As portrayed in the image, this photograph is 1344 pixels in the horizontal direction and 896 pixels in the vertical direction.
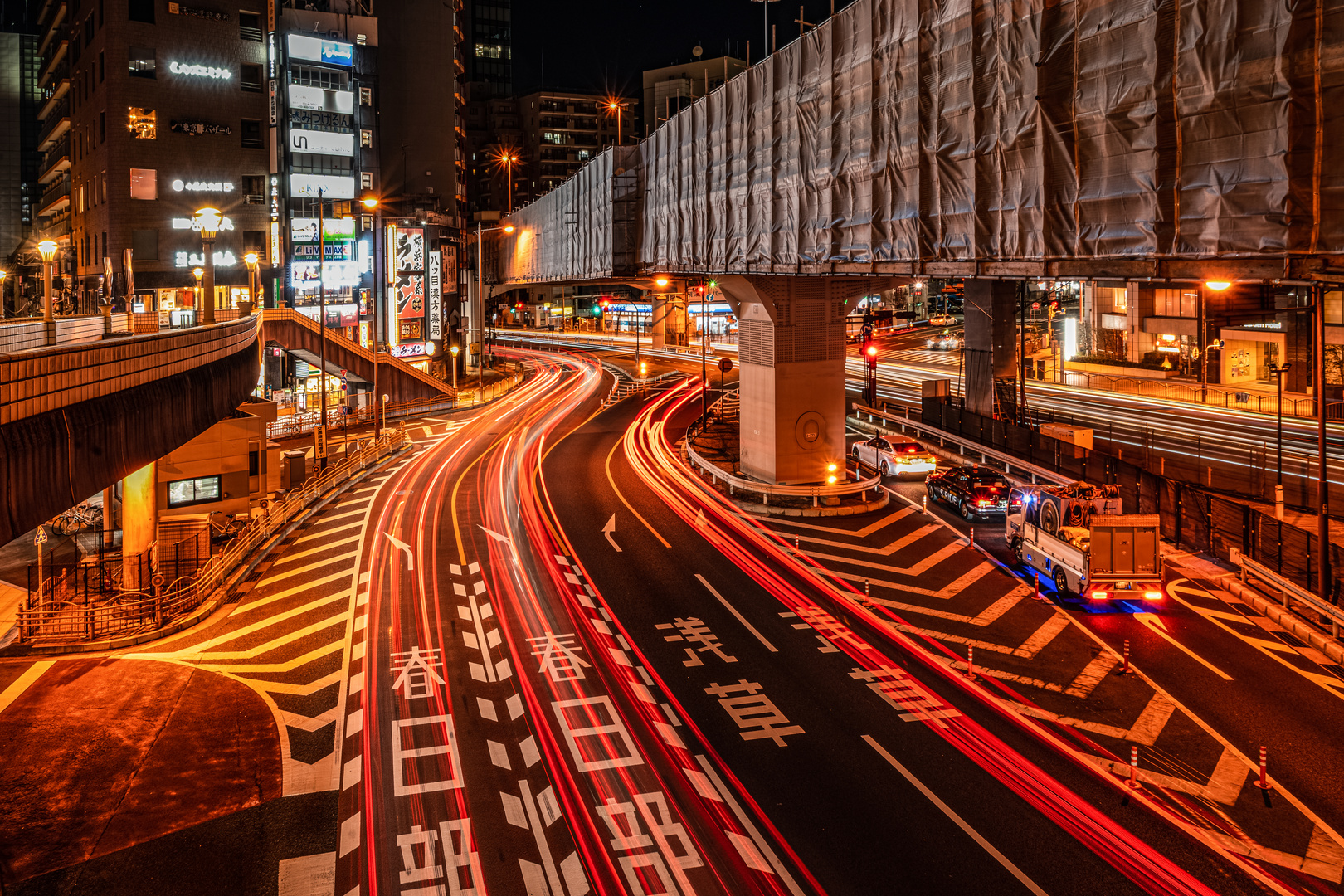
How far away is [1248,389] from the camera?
61.0 m

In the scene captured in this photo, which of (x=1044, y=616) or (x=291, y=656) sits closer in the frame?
(x=291, y=656)

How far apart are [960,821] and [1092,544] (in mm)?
11116

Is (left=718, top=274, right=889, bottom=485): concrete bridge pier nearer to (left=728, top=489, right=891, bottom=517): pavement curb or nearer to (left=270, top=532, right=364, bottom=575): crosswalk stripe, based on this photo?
(left=728, top=489, right=891, bottom=517): pavement curb

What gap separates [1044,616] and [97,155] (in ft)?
283

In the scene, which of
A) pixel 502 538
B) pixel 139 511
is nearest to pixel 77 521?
pixel 139 511

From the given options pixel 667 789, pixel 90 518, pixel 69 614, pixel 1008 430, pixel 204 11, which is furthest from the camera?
pixel 204 11

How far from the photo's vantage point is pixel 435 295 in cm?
8362

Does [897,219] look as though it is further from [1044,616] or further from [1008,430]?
[1008,430]

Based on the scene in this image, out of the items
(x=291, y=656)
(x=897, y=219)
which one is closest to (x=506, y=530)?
(x=291, y=656)

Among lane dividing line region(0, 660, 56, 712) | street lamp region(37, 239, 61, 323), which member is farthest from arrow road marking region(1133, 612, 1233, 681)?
lane dividing line region(0, 660, 56, 712)

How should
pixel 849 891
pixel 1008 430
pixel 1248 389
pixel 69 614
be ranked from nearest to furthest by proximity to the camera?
pixel 849 891, pixel 69 614, pixel 1008 430, pixel 1248 389

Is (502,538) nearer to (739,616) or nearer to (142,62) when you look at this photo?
(739,616)

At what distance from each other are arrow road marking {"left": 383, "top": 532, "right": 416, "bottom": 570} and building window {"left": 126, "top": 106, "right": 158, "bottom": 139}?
61768mm

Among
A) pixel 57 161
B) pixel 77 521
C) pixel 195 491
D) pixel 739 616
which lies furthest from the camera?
pixel 57 161
